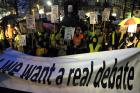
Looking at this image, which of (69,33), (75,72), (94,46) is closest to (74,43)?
(69,33)

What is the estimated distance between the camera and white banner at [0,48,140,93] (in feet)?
26.0

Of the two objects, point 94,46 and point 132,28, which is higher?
point 132,28

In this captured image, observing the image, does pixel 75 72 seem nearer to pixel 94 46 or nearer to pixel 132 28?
pixel 94 46

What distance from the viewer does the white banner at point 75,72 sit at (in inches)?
312

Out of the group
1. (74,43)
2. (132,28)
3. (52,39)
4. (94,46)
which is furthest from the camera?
(52,39)

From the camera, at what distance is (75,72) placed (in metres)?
8.46

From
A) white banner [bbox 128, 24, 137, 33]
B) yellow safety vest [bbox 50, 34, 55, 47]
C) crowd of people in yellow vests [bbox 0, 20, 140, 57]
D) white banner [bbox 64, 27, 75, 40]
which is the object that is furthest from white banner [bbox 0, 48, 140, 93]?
white banner [bbox 128, 24, 137, 33]

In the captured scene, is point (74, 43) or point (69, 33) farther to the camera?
point (69, 33)

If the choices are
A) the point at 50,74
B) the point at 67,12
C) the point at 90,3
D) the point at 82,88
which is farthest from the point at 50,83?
the point at 90,3

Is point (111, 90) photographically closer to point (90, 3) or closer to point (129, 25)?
point (129, 25)

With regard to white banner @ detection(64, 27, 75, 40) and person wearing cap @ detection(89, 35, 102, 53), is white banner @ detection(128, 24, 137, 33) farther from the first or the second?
white banner @ detection(64, 27, 75, 40)

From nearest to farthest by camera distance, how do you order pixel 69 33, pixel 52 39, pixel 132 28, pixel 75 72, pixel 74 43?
pixel 75 72, pixel 132 28, pixel 74 43, pixel 52 39, pixel 69 33

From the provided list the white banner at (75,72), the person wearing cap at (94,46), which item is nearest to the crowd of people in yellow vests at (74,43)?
the person wearing cap at (94,46)

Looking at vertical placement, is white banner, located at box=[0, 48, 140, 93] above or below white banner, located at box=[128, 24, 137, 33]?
below
